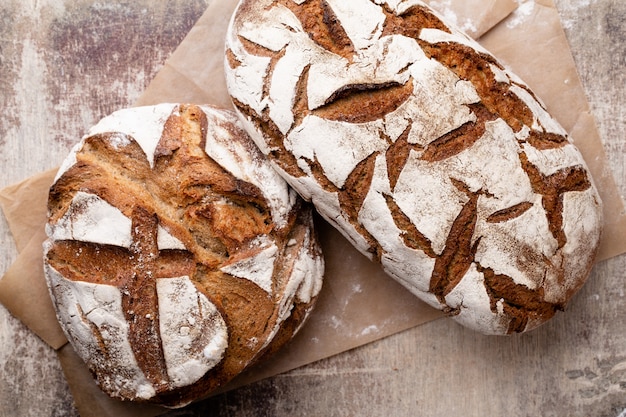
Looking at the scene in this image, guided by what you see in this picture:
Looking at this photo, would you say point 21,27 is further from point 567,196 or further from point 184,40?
point 567,196

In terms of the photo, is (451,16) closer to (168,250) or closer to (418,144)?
(418,144)

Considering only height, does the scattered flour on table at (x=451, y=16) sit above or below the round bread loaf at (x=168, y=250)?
above

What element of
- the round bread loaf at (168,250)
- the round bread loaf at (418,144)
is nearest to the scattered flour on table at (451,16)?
the round bread loaf at (418,144)

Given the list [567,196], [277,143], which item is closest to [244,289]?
[277,143]

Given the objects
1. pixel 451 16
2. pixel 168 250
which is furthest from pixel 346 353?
pixel 451 16

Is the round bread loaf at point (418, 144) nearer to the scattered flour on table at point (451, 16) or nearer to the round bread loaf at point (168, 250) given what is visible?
the round bread loaf at point (168, 250)

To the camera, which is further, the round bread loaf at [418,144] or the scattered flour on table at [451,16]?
the scattered flour on table at [451,16]
